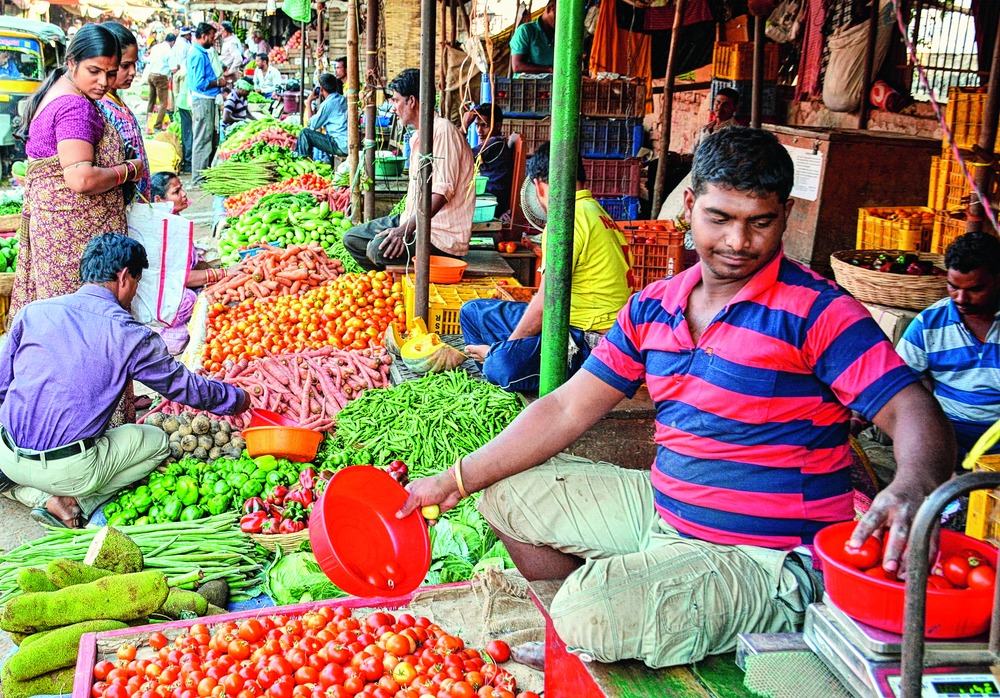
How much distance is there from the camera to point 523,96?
8.57 metres

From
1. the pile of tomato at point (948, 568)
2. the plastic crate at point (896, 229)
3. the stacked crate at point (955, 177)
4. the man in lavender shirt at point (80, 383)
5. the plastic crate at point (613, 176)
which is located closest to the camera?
the pile of tomato at point (948, 568)

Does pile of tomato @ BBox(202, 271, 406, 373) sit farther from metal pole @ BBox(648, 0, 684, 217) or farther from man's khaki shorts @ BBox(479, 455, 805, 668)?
man's khaki shorts @ BBox(479, 455, 805, 668)

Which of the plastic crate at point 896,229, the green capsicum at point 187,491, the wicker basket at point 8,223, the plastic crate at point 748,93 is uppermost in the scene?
the plastic crate at point 748,93

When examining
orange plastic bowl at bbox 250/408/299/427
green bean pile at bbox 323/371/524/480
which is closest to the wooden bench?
green bean pile at bbox 323/371/524/480

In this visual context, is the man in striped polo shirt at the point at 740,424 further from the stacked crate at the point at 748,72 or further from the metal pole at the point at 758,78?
the stacked crate at the point at 748,72

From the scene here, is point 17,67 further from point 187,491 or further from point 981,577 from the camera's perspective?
point 981,577

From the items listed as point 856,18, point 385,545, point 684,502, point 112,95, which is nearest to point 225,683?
point 385,545

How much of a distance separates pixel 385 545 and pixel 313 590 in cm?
87

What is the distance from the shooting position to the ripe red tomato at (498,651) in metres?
3.01

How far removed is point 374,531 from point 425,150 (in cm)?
327

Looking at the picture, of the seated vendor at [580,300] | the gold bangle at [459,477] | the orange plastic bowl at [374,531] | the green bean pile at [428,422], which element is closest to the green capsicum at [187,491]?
the green bean pile at [428,422]

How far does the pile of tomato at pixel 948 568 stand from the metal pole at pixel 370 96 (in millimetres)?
6875

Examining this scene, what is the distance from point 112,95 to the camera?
18.2 ft

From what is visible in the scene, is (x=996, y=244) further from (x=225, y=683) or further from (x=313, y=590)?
(x=225, y=683)
